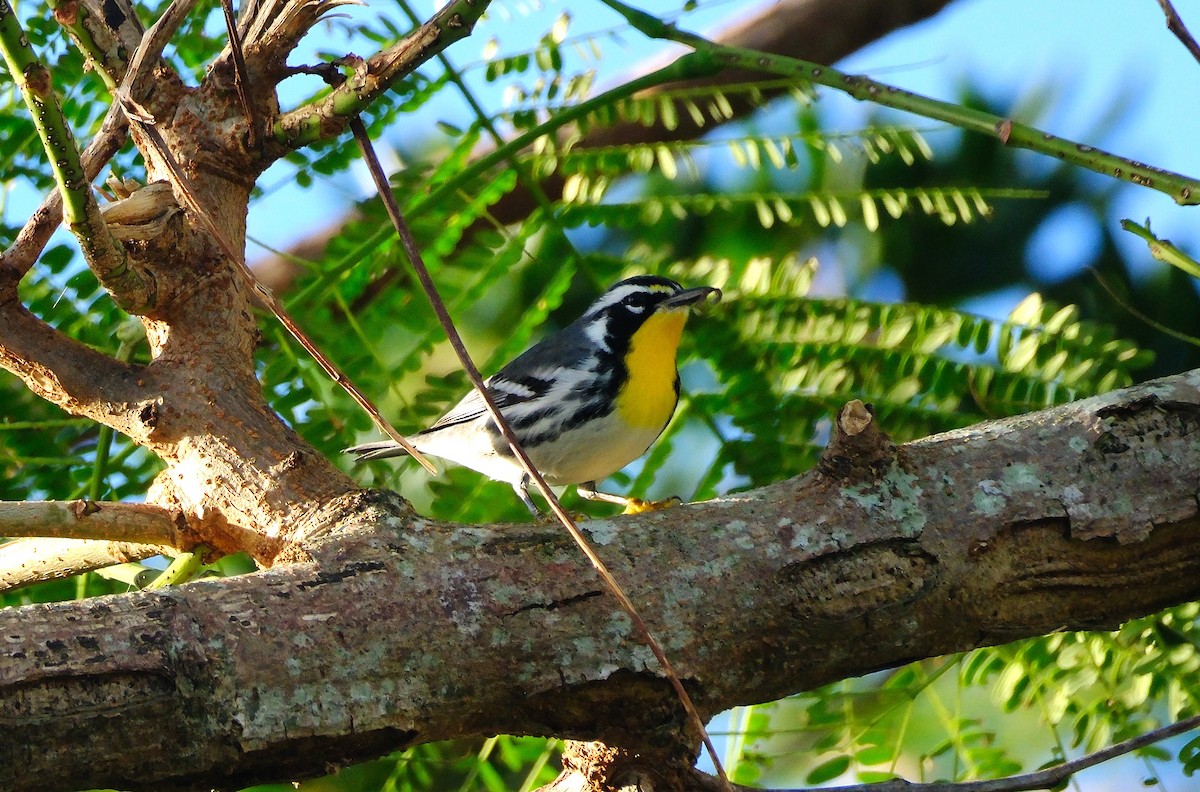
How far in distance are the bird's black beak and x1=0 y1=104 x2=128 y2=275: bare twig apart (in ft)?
4.65

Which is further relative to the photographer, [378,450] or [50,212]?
[378,450]

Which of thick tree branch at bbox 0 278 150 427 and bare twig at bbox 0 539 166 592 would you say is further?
bare twig at bbox 0 539 166 592

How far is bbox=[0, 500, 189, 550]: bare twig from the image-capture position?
1.93 m

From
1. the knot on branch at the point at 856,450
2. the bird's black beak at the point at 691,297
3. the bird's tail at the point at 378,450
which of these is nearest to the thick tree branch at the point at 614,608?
the knot on branch at the point at 856,450

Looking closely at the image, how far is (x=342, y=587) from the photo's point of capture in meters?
1.69

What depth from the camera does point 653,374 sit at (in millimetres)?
3334

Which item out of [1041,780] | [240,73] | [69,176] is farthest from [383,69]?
[1041,780]

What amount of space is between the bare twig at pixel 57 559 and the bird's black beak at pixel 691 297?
4.65 feet

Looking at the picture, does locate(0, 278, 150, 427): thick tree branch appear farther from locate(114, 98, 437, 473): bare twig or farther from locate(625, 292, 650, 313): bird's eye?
locate(625, 292, 650, 313): bird's eye

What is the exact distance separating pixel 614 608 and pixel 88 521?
2.98 feet

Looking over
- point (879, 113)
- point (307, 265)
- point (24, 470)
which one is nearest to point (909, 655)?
point (307, 265)

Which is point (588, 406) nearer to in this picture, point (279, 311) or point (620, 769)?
point (620, 769)

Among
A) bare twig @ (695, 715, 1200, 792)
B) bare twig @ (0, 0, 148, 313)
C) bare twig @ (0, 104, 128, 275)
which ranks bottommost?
bare twig @ (695, 715, 1200, 792)

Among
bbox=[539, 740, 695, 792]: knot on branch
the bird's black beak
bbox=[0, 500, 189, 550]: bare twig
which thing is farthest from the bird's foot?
bbox=[0, 500, 189, 550]: bare twig
